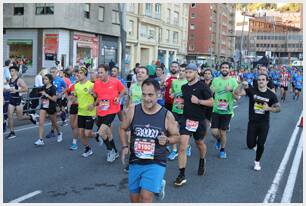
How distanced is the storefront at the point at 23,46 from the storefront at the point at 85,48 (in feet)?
10.9

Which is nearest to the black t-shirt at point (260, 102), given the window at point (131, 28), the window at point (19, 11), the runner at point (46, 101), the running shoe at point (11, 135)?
the runner at point (46, 101)

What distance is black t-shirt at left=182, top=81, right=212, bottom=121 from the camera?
6.94 m

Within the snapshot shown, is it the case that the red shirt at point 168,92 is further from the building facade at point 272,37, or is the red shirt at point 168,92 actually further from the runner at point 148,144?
the building facade at point 272,37

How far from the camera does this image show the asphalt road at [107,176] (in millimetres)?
6027

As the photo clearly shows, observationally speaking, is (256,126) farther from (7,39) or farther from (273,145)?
(7,39)

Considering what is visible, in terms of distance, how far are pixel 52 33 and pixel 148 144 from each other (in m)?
32.3

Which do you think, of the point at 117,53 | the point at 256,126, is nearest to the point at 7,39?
the point at 117,53

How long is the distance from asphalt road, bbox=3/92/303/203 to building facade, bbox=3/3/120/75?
1027 inches

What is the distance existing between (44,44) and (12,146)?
2770 cm

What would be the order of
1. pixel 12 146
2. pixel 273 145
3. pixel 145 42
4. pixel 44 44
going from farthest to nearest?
1. pixel 145 42
2. pixel 44 44
3. pixel 273 145
4. pixel 12 146

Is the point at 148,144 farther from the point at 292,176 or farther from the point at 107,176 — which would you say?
the point at 292,176

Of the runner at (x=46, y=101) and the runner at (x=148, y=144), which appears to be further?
the runner at (x=46, y=101)

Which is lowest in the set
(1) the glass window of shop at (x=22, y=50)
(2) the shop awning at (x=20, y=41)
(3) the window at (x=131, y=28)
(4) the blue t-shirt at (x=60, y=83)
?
(4) the blue t-shirt at (x=60, y=83)

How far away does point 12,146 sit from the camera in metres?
9.41
